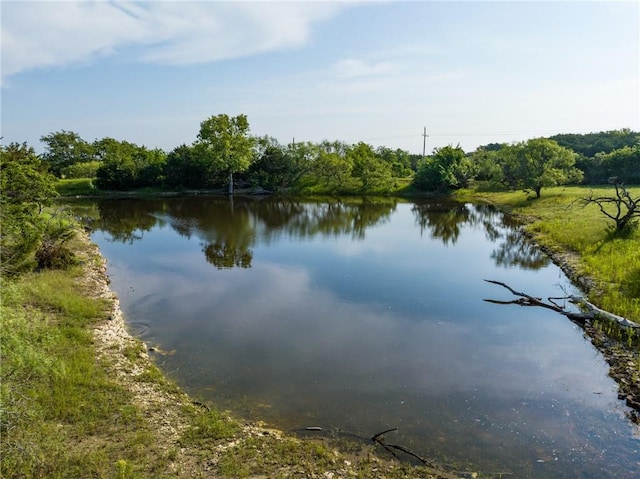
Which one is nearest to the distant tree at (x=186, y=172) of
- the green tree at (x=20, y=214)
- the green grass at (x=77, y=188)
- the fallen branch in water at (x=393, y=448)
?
the green grass at (x=77, y=188)

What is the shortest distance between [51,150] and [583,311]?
87.6m

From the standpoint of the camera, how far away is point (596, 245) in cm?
2138

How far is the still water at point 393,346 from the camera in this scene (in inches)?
349

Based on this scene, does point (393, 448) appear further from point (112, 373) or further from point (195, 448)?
point (112, 373)

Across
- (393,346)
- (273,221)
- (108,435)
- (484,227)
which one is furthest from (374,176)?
(108,435)

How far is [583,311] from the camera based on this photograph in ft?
49.7

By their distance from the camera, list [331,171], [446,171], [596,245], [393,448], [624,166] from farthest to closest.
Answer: [331,171] → [446,171] → [624,166] → [596,245] → [393,448]

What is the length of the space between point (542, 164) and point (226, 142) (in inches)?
1427

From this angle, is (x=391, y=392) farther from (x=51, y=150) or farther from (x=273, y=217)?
(x=51, y=150)

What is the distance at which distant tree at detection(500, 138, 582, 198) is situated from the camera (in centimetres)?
4112

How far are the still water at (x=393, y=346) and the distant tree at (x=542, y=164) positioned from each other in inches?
746

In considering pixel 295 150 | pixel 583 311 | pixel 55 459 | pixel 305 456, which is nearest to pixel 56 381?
pixel 55 459

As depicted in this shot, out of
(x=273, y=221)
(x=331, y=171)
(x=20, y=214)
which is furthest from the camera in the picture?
(x=331, y=171)

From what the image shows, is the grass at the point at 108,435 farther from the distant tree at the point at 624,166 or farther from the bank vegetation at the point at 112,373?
the distant tree at the point at 624,166
